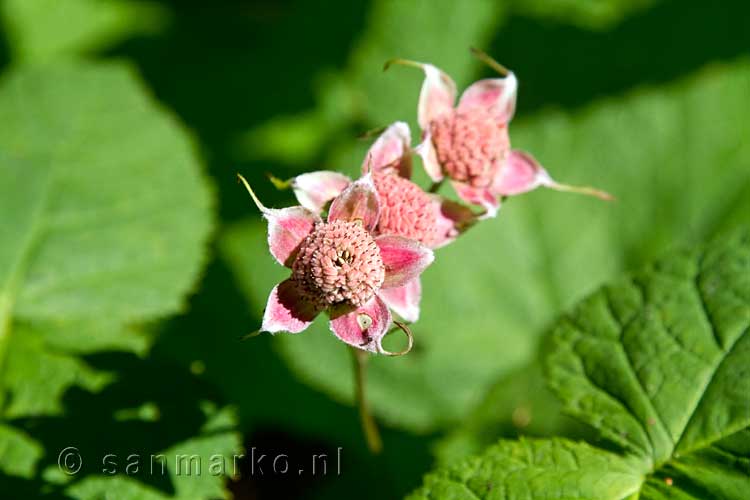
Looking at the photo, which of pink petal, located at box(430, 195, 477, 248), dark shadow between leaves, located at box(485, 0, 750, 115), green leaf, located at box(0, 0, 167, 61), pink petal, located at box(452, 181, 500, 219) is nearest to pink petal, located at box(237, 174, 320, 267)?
pink petal, located at box(430, 195, 477, 248)

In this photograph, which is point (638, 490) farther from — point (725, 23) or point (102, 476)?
point (725, 23)

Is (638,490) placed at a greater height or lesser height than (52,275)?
greater

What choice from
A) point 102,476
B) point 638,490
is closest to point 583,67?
point 638,490

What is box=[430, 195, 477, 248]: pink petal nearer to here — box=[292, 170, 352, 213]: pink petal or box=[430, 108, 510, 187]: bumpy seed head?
box=[430, 108, 510, 187]: bumpy seed head

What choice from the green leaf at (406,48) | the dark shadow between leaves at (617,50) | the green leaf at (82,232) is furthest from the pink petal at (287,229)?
the dark shadow between leaves at (617,50)

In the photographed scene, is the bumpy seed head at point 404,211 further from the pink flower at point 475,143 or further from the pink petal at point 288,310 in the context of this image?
the pink petal at point 288,310

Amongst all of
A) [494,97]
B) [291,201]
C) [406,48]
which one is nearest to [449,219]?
[494,97]

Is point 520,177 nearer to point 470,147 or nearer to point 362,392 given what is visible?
point 470,147
